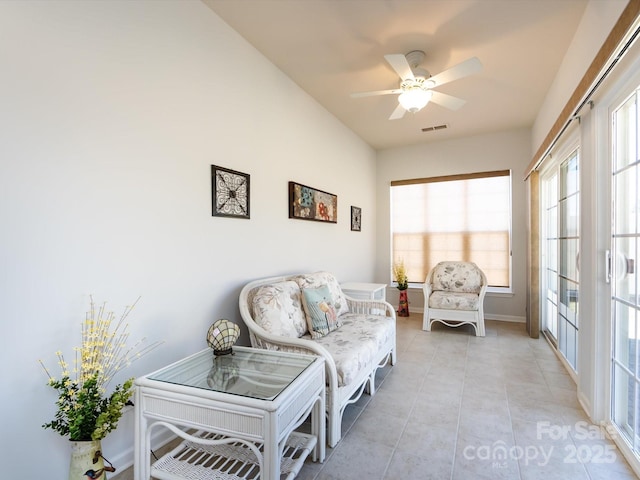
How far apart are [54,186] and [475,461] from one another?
97.5 inches

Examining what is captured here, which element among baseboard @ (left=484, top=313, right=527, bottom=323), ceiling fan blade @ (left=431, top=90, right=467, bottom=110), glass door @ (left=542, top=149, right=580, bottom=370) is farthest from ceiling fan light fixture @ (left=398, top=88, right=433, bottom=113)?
baseboard @ (left=484, top=313, right=527, bottom=323)

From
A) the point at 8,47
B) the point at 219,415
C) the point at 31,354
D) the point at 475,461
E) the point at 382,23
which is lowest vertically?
the point at 475,461

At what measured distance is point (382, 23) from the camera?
7.48ft

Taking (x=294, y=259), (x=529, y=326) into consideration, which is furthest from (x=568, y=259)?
(x=294, y=259)

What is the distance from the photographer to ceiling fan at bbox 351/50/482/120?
2248 millimetres

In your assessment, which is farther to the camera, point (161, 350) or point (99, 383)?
point (161, 350)

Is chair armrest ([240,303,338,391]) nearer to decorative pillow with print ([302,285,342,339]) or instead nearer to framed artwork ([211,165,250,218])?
decorative pillow with print ([302,285,342,339])

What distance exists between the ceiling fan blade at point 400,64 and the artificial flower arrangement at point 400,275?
3168 millimetres

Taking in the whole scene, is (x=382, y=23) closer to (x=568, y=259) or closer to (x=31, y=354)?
(x=568, y=259)

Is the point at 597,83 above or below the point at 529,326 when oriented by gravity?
above

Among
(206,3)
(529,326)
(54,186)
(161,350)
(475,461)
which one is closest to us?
(54,186)

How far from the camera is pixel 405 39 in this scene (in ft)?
8.04

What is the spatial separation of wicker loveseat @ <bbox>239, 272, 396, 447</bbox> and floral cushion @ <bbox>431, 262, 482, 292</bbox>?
187 centimetres

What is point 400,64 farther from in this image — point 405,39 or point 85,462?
point 85,462
